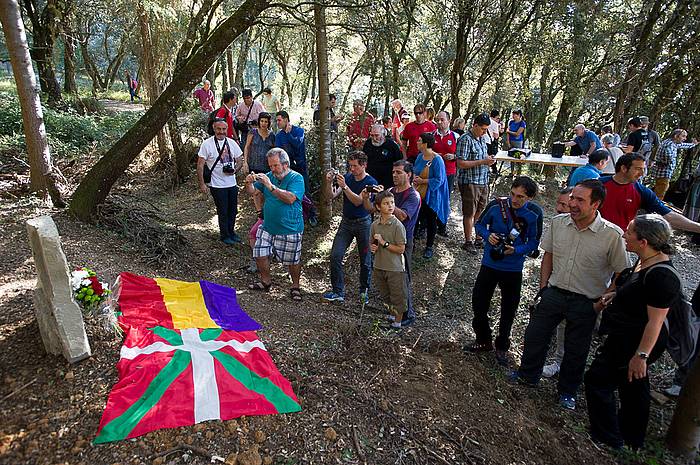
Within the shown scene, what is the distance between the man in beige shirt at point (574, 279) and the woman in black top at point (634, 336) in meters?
0.16

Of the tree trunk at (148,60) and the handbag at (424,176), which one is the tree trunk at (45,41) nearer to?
the tree trunk at (148,60)

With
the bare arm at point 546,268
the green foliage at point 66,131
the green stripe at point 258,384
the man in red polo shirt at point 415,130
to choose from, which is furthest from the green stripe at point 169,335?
the green foliage at point 66,131

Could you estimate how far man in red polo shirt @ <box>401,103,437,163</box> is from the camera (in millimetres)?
7766

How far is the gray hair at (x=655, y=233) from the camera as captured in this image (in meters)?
2.96

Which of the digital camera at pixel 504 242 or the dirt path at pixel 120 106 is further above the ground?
the dirt path at pixel 120 106

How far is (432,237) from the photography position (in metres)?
6.98

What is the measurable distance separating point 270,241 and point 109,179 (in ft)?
8.38

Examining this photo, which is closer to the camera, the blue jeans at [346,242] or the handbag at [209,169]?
the blue jeans at [346,242]

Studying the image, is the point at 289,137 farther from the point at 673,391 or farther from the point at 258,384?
the point at 673,391

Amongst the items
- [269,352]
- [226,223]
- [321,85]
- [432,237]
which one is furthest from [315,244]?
[269,352]

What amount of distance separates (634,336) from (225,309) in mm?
3738

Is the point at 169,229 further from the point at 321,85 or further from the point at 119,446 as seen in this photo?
the point at 119,446

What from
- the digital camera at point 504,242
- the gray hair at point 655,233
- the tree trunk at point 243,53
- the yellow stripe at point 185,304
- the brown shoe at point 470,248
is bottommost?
the brown shoe at point 470,248

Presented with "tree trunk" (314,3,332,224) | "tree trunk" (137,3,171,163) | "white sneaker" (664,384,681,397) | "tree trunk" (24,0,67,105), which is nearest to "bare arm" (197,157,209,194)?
"tree trunk" (314,3,332,224)
